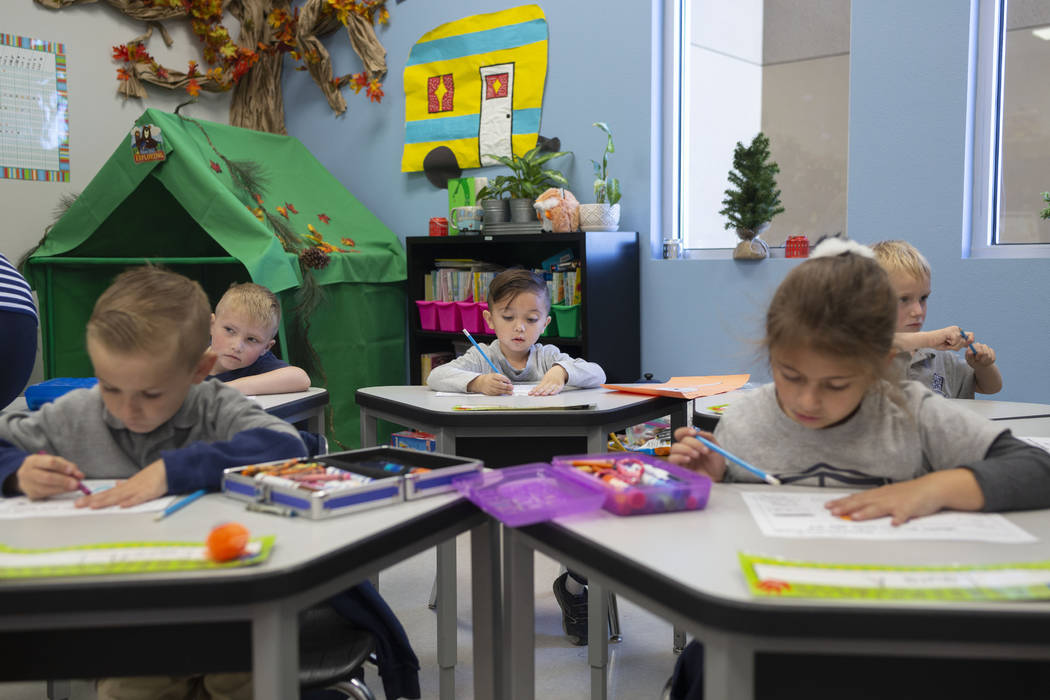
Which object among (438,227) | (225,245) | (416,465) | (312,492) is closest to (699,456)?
(416,465)

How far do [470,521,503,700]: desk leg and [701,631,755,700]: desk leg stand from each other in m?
0.45

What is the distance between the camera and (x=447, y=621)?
77.3 inches

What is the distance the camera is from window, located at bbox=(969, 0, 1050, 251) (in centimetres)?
281

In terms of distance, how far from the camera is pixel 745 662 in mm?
792

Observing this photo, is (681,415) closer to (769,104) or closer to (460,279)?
(460,279)

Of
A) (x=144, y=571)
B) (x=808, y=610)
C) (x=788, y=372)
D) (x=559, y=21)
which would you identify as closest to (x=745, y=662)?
(x=808, y=610)

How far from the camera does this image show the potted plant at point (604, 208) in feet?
11.7

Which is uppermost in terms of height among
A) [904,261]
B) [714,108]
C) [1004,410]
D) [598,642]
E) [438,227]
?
[714,108]

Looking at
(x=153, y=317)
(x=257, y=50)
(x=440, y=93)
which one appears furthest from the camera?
(x=257, y=50)

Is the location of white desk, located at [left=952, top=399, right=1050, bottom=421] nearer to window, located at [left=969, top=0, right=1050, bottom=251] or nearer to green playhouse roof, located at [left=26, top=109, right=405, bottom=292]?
window, located at [left=969, top=0, right=1050, bottom=251]

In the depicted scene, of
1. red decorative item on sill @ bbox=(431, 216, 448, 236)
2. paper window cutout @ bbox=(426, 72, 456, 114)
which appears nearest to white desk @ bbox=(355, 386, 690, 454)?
red decorative item on sill @ bbox=(431, 216, 448, 236)

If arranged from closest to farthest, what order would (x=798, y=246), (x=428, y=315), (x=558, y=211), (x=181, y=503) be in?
(x=181, y=503)
(x=798, y=246)
(x=558, y=211)
(x=428, y=315)

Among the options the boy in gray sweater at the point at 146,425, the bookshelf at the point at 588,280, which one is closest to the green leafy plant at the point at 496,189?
the bookshelf at the point at 588,280

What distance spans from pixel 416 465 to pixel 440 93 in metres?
3.57
